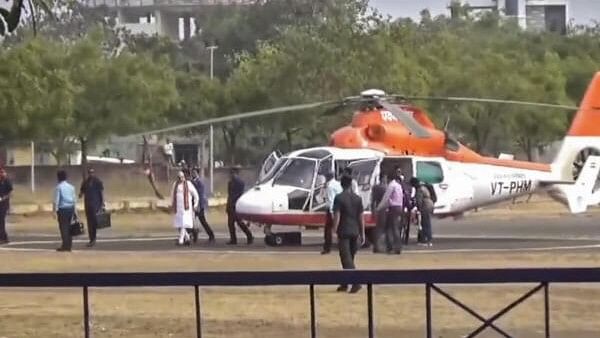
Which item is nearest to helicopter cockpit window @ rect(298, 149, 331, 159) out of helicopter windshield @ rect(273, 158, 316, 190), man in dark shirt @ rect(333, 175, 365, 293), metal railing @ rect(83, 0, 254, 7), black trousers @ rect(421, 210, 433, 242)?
helicopter windshield @ rect(273, 158, 316, 190)

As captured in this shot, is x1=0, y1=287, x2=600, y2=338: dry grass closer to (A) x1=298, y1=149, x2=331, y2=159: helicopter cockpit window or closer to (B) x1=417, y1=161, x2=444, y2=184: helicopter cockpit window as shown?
(A) x1=298, y1=149, x2=331, y2=159: helicopter cockpit window

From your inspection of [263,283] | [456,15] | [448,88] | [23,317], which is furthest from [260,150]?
[263,283]

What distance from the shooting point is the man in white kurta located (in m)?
31.0

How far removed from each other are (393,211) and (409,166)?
4065 mm

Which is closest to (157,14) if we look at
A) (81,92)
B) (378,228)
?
(81,92)

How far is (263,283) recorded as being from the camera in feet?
36.3

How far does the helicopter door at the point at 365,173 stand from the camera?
31.8 metres

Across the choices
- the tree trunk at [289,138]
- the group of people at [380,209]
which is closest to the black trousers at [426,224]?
the group of people at [380,209]

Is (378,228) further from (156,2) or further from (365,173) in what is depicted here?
(156,2)

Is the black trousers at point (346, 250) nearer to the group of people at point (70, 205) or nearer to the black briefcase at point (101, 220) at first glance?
the group of people at point (70, 205)

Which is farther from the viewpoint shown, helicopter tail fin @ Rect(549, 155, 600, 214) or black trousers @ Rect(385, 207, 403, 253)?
helicopter tail fin @ Rect(549, 155, 600, 214)

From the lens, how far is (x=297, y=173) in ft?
105

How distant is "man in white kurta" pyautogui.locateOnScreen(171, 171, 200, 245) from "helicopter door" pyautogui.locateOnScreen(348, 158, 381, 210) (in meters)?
3.26

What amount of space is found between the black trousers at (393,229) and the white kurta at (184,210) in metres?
4.40
